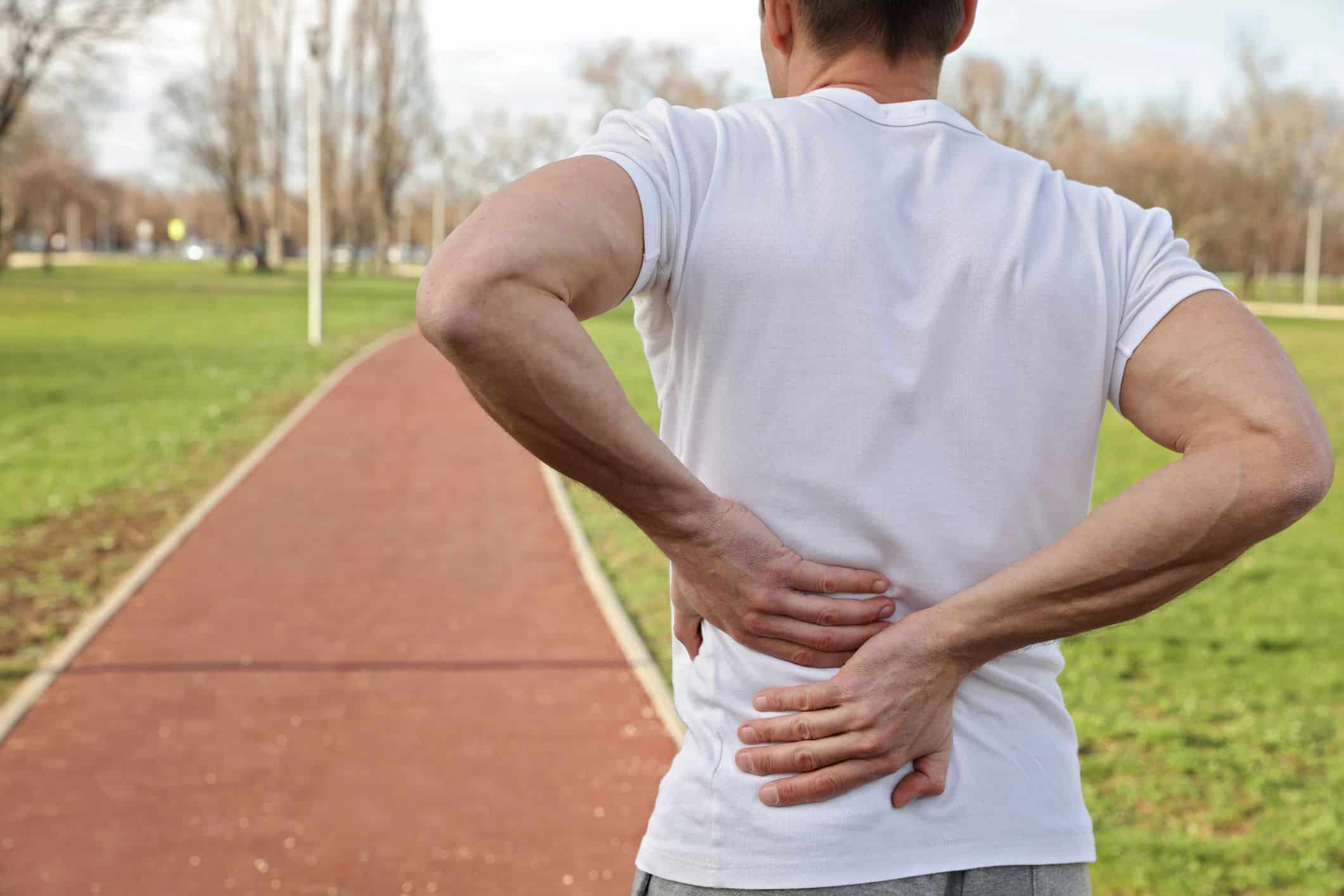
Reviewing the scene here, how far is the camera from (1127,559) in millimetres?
1467

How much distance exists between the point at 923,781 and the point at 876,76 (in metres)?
0.86

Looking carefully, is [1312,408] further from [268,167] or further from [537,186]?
[268,167]

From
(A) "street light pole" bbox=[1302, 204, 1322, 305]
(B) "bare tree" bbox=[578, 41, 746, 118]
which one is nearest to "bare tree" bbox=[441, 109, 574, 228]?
(B) "bare tree" bbox=[578, 41, 746, 118]

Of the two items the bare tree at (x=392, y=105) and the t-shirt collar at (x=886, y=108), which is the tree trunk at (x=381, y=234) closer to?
the bare tree at (x=392, y=105)

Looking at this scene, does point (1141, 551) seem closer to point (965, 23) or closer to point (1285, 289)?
point (965, 23)

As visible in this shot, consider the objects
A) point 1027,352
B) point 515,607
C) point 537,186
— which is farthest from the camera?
point 515,607

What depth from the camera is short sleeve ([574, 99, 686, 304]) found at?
140 centimetres

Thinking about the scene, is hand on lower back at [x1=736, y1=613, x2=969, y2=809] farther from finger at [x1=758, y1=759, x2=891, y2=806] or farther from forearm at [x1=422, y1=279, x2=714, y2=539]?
forearm at [x1=422, y1=279, x2=714, y2=539]

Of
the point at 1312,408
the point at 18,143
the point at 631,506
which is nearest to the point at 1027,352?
the point at 1312,408

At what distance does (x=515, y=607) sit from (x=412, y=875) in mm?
3407

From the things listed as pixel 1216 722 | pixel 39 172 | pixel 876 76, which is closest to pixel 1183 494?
pixel 876 76

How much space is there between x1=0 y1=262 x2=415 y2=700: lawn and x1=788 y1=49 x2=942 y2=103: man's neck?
585 cm

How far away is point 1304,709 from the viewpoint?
635cm

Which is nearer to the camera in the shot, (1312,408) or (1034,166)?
(1312,408)
